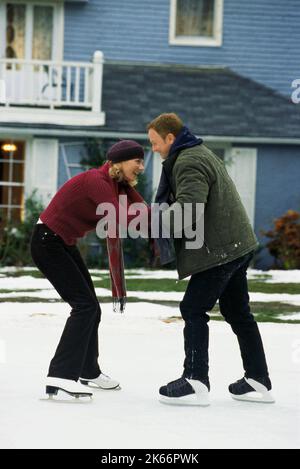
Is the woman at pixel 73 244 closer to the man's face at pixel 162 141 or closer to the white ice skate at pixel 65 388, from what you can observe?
the white ice skate at pixel 65 388

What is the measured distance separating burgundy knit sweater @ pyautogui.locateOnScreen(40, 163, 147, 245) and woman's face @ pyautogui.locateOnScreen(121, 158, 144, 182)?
0.10 meters

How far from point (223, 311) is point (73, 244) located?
3.52 ft

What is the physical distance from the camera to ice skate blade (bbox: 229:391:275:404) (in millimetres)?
7266

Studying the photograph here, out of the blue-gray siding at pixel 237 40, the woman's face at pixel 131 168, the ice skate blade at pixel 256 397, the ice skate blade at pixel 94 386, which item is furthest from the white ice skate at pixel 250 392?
the blue-gray siding at pixel 237 40

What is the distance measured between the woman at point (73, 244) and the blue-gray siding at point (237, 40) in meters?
14.9

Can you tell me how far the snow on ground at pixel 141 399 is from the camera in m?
6.02

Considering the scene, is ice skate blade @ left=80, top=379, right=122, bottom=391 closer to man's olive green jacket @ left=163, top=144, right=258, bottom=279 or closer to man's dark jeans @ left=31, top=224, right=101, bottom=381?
man's dark jeans @ left=31, top=224, right=101, bottom=381

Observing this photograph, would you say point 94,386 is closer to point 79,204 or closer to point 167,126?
point 79,204

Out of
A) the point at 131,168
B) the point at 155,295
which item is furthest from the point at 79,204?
the point at 155,295

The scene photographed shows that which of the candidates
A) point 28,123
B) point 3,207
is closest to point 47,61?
point 28,123

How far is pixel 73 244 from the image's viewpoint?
7309 mm

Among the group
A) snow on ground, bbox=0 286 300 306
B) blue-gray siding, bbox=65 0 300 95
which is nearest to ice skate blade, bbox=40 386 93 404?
snow on ground, bbox=0 286 300 306

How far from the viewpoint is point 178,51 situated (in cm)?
2211

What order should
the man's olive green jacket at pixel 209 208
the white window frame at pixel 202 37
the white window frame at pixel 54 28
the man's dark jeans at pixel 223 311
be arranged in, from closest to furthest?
the man's olive green jacket at pixel 209 208 < the man's dark jeans at pixel 223 311 < the white window frame at pixel 54 28 < the white window frame at pixel 202 37
